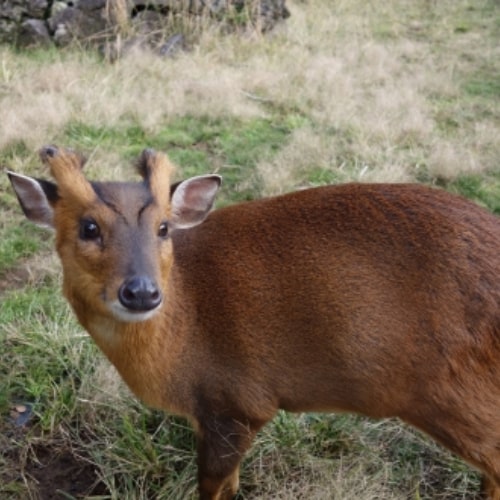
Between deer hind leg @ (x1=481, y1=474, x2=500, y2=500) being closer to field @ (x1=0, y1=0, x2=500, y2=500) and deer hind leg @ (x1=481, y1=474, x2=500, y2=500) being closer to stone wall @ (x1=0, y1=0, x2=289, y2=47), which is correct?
field @ (x1=0, y1=0, x2=500, y2=500)

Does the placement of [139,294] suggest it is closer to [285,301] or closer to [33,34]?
[285,301]

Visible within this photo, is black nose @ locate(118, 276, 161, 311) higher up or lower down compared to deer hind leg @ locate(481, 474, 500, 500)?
higher up

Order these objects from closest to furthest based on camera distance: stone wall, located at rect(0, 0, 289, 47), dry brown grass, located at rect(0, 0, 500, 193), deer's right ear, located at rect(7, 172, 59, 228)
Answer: deer's right ear, located at rect(7, 172, 59, 228) → dry brown grass, located at rect(0, 0, 500, 193) → stone wall, located at rect(0, 0, 289, 47)

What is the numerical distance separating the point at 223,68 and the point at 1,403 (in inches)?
206

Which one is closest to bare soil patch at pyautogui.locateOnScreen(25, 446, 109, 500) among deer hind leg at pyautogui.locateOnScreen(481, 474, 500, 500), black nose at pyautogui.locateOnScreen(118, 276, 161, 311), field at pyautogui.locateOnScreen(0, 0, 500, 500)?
field at pyautogui.locateOnScreen(0, 0, 500, 500)

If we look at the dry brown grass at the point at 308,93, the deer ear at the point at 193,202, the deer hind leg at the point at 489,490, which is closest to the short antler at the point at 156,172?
the deer ear at the point at 193,202

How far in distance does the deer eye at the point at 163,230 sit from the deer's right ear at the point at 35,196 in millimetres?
396

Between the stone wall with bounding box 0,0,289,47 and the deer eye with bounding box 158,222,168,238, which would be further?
the stone wall with bounding box 0,0,289,47

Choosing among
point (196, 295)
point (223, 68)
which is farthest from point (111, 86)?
point (196, 295)

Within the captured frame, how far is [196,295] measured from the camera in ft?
9.88

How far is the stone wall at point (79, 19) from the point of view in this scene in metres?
8.41

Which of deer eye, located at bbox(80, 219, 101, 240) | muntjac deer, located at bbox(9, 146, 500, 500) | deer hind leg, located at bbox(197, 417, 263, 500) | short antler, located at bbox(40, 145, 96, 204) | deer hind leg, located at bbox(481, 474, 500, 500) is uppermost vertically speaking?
short antler, located at bbox(40, 145, 96, 204)

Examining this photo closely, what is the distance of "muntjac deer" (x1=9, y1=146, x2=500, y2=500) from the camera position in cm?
269

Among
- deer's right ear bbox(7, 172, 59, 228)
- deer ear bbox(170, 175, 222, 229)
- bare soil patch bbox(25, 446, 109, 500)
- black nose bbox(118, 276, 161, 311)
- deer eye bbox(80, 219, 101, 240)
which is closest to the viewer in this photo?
black nose bbox(118, 276, 161, 311)
